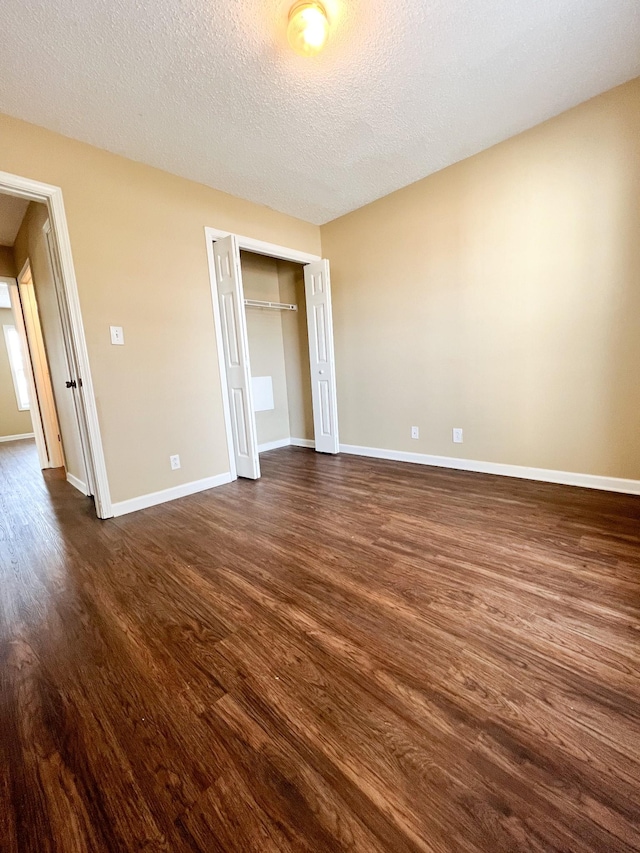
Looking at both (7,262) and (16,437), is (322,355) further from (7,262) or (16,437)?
(16,437)

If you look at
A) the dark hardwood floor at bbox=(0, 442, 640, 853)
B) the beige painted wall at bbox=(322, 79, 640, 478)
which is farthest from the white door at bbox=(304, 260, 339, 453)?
the dark hardwood floor at bbox=(0, 442, 640, 853)

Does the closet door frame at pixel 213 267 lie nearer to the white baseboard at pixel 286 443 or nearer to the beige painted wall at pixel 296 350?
the beige painted wall at pixel 296 350

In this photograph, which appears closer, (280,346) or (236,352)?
(236,352)

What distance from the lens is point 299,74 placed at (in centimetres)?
195

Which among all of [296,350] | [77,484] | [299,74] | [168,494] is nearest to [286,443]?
[296,350]

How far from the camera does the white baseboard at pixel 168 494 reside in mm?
2717

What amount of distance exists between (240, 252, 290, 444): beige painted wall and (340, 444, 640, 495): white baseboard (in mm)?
1259

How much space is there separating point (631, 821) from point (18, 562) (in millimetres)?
2790

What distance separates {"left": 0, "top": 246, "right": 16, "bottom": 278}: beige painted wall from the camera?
4066 millimetres

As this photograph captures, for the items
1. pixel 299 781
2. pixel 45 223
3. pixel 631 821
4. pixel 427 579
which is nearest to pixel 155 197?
pixel 45 223

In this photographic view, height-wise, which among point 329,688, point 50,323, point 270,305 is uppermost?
point 270,305

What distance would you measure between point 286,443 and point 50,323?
2.89m

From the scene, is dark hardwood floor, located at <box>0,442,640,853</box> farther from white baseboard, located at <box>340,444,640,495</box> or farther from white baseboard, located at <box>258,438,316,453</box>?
white baseboard, located at <box>258,438,316,453</box>

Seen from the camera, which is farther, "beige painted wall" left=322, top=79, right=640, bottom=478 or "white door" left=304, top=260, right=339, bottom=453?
"white door" left=304, top=260, right=339, bottom=453
